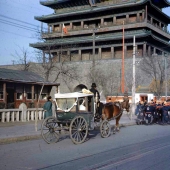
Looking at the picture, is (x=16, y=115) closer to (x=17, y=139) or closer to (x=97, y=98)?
(x=17, y=139)

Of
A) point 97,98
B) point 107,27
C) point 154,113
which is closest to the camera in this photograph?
point 97,98

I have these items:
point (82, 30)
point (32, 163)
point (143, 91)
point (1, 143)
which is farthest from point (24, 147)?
point (82, 30)

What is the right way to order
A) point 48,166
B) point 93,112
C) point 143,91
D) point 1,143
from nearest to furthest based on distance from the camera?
point 48,166
point 1,143
point 93,112
point 143,91

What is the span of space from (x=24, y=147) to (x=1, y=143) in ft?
4.29

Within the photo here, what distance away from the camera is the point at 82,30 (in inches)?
2379

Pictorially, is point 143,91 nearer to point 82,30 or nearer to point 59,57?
point 59,57

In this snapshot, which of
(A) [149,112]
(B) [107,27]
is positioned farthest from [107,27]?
(A) [149,112]

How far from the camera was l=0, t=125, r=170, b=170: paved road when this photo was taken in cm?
835

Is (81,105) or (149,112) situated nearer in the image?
(81,105)

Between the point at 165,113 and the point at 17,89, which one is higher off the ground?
the point at 17,89

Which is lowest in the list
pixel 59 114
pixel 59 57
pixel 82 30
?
pixel 59 114

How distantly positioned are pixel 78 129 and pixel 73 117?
1.91ft

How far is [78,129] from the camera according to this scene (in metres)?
12.1

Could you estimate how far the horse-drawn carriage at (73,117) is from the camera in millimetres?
12312
